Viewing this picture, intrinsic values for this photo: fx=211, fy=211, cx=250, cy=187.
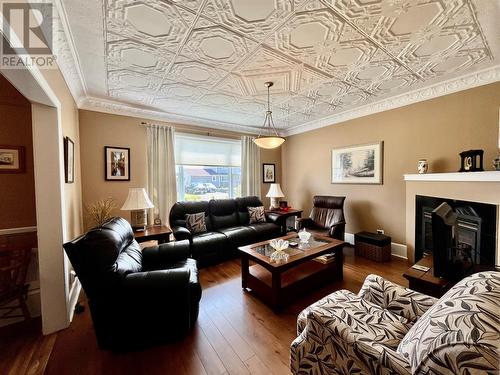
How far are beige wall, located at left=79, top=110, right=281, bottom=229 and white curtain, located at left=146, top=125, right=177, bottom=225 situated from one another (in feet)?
0.40

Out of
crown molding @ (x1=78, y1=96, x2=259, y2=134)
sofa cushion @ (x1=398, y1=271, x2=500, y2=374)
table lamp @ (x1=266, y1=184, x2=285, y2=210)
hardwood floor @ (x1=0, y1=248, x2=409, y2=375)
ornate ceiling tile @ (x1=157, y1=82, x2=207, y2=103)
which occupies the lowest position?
hardwood floor @ (x1=0, y1=248, x2=409, y2=375)

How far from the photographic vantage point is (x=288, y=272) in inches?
99.7

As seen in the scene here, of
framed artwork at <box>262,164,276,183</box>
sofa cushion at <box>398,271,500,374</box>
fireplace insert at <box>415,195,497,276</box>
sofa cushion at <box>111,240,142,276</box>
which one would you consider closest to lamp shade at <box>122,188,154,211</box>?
sofa cushion at <box>111,240,142,276</box>

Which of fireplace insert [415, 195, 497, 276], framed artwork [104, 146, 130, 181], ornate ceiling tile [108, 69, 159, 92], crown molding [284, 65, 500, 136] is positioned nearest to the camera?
fireplace insert [415, 195, 497, 276]

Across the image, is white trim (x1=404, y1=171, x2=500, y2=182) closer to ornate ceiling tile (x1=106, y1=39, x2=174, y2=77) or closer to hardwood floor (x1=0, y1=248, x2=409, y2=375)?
hardwood floor (x1=0, y1=248, x2=409, y2=375)

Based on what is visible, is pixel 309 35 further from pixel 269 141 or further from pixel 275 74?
pixel 269 141

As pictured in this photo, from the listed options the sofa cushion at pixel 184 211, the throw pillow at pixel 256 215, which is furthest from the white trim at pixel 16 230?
the throw pillow at pixel 256 215

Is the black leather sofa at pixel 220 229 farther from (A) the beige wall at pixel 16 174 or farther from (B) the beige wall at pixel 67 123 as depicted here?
(A) the beige wall at pixel 16 174

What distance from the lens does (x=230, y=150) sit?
4770mm

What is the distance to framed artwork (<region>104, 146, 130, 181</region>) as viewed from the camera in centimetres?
338

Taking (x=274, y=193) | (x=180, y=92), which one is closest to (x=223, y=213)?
(x=274, y=193)

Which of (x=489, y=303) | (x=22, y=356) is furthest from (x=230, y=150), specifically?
(x=489, y=303)

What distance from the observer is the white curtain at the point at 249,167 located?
4.87 m

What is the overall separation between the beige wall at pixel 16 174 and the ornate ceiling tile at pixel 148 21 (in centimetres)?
149
